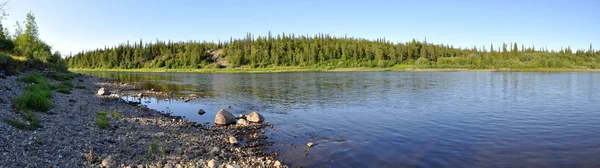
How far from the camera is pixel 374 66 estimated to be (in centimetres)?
18825

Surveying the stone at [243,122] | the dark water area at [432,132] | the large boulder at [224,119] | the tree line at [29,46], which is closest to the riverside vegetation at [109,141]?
the stone at [243,122]

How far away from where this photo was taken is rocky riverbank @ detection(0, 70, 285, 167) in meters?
11.5

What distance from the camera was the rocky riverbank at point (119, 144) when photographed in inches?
453

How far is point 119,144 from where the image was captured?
1460cm

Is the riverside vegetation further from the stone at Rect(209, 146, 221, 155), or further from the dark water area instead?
the dark water area

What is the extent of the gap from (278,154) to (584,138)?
16149mm

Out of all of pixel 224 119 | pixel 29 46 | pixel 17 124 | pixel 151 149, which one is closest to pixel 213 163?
pixel 151 149

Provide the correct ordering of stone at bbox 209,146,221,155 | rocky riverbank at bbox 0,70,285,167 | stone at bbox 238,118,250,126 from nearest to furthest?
rocky riverbank at bbox 0,70,285,167 → stone at bbox 209,146,221,155 → stone at bbox 238,118,250,126

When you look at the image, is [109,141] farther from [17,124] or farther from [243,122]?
[243,122]

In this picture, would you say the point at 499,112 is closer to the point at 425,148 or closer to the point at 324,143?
the point at 425,148

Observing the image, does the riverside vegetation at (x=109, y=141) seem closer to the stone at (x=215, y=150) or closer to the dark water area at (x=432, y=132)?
the stone at (x=215, y=150)

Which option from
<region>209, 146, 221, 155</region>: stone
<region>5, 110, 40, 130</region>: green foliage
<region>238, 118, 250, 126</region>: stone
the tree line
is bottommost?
<region>209, 146, 221, 155</region>: stone

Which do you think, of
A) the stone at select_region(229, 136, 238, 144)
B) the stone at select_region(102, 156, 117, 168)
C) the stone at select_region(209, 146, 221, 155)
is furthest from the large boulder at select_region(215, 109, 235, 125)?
the stone at select_region(102, 156, 117, 168)

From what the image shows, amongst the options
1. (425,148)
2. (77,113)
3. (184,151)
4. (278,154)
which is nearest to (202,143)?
(184,151)
